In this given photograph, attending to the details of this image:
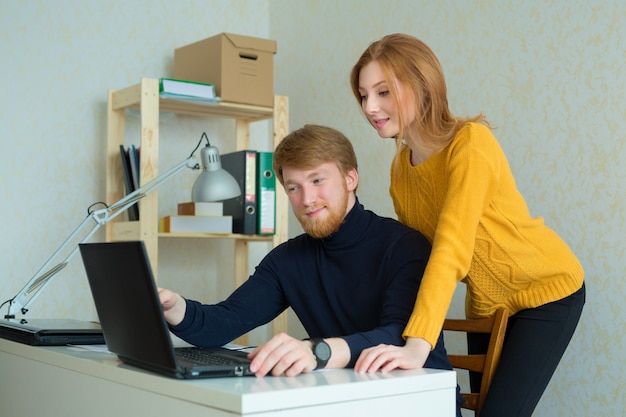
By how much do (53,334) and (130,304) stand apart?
48cm

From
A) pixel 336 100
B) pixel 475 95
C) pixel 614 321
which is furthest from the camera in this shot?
pixel 336 100

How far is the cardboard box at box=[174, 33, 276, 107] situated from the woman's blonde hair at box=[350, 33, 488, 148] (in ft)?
4.44

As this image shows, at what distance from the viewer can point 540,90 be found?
2332mm

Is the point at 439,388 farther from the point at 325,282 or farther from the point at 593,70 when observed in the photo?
the point at 593,70

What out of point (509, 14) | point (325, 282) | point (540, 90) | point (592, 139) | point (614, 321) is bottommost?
point (614, 321)

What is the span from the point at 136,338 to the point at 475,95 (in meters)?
1.71

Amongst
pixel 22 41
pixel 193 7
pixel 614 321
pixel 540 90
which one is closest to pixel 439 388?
pixel 614 321

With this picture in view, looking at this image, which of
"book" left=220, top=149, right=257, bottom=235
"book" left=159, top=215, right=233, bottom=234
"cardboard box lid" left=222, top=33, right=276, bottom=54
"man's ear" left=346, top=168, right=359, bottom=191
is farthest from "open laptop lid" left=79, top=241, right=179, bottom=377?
"cardboard box lid" left=222, top=33, right=276, bottom=54

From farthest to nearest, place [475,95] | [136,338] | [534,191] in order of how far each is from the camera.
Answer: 1. [475,95]
2. [534,191]
3. [136,338]

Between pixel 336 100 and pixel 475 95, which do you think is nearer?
pixel 475 95

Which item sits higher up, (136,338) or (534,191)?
(534,191)

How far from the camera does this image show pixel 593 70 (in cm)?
218

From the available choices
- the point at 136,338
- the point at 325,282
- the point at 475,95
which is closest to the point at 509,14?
the point at 475,95

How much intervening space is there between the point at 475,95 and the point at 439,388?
5.11 ft
